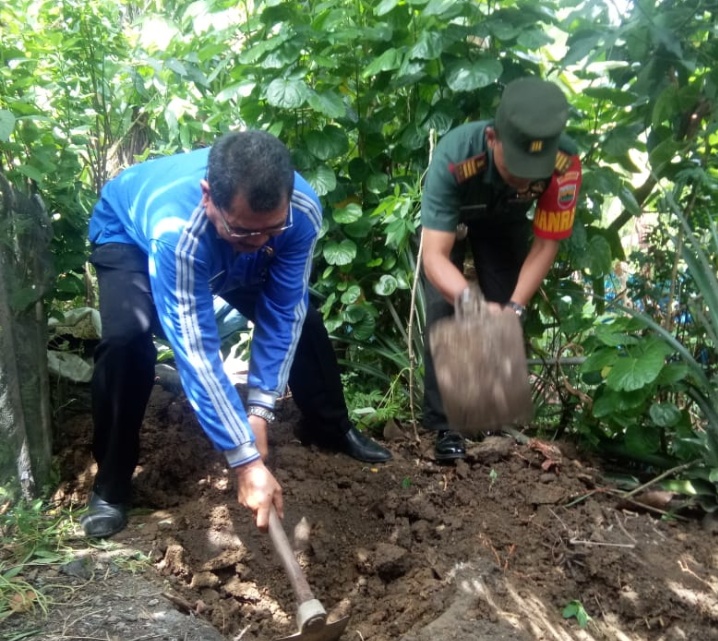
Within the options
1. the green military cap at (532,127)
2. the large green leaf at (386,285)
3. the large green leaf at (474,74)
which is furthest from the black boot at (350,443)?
the large green leaf at (474,74)

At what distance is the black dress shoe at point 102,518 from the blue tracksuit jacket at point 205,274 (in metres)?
0.64

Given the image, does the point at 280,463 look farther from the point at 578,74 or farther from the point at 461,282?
the point at 578,74

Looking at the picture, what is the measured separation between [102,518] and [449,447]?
1.35 metres

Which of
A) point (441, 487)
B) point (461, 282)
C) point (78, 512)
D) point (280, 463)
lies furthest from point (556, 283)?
point (78, 512)

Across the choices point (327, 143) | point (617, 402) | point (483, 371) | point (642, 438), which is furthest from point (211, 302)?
point (642, 438)

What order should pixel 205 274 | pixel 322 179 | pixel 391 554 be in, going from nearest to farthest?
1. pixel 205 274
2. pixel 391 554
3. pixel 322 179

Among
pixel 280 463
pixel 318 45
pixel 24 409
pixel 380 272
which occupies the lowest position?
pixel 280 463

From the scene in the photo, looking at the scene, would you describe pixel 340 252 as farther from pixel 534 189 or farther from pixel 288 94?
pixel 534 189

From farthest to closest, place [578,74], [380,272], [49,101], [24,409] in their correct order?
[380,272] → [49,101] → [578,74] → [24,409]

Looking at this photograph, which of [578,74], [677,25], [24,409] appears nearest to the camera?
[677,25]

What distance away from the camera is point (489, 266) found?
3123 mm

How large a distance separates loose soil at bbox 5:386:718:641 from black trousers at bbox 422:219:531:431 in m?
0.22

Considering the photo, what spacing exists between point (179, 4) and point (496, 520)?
2.90 m

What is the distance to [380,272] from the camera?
11.8 ft
